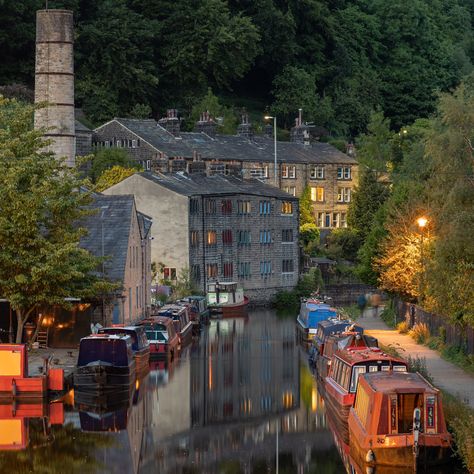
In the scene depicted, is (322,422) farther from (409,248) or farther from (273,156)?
(273,156)

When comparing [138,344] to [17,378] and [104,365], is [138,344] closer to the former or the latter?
[104,365]

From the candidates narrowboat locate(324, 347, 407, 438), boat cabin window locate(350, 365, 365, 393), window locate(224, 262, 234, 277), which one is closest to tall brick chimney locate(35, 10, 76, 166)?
window locate(224, 262, 234, 277)

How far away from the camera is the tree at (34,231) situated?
2045 inches

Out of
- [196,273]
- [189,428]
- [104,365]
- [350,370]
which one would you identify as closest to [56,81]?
[196,273]

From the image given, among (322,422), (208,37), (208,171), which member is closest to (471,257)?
(322,422)

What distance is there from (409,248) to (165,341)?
14.5 meters

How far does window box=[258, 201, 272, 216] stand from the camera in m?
95.8

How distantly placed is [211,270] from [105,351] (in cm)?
4056

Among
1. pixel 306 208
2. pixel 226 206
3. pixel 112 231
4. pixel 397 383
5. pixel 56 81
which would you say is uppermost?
pixel 56 81

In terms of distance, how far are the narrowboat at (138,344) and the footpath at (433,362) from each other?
9.53m

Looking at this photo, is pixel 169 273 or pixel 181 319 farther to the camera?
pixel 169 273

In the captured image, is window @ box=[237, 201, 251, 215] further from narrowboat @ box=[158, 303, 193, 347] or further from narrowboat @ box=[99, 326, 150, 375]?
narrowboat @ box=[99, 326, 150, 375]

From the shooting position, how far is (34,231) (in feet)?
172

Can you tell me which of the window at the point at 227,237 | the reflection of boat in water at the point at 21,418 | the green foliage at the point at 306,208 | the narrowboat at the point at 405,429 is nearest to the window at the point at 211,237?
the window at the point at 227,237
